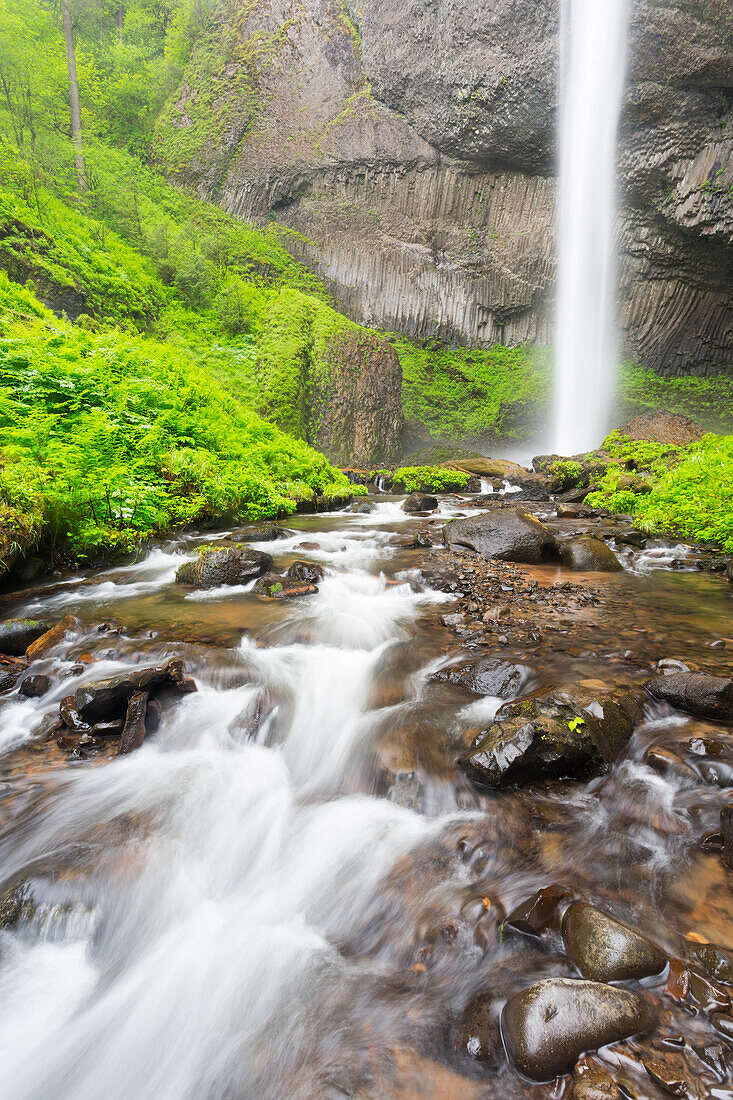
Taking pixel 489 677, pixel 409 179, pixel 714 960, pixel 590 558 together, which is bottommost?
pixel 714 960

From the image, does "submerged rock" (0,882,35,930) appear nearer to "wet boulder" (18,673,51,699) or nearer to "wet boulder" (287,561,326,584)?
"wet boulder" (18,673,51,699)

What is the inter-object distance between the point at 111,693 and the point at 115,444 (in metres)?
4.52

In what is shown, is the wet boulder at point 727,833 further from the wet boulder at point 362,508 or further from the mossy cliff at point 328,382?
the mossy cliff at point 328,382

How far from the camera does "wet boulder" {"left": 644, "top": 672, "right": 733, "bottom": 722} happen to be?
2.97 m

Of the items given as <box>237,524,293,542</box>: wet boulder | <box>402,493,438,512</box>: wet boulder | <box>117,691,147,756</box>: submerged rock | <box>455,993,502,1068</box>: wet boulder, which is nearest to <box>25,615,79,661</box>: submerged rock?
<box>117,691,147,756</box>: submerged rock

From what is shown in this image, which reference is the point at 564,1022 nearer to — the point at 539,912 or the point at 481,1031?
the point at 481,1031

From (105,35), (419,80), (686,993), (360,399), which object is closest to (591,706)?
(686,993)

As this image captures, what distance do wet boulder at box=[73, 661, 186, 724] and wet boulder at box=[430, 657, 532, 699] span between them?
2.04 meters

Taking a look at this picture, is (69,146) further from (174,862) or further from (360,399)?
(174,862)

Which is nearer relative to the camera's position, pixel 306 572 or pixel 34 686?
pixel 34 686

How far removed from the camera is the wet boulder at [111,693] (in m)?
3.13

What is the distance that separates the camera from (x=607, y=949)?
166cm

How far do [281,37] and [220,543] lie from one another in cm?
3819

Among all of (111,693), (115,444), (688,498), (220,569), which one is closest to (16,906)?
(111,693)
